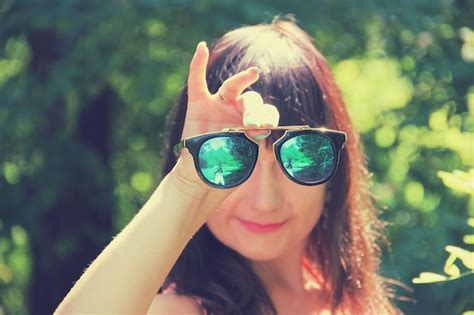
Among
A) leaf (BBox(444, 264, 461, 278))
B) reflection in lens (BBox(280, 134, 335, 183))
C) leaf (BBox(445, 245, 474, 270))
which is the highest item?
reflection in lens (BBox(280, 134, 335, 183))

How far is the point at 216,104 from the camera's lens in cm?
A: 192

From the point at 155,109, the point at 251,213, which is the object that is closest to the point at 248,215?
the point at 251,213

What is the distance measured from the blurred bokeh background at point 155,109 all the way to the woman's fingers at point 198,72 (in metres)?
1.54

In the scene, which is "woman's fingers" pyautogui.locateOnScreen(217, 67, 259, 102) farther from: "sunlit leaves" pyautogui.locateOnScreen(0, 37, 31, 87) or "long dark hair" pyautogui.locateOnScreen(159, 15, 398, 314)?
"sunlit leaves" pyautogui.locateOnScreen(0, 37, 31, 87)

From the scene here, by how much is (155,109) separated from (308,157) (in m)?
2.59

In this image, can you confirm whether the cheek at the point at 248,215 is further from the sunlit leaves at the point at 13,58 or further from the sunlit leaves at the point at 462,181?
the sunlit leaves at the point at 13,58

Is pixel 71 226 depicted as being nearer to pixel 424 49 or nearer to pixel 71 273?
pixel 71 273

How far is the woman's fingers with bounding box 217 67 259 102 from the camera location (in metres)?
1.82

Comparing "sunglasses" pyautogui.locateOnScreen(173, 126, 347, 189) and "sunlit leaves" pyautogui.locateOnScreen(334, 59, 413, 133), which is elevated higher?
"sunglasses" pyautogui.locateOnScreen(173, 126, 347, 189)

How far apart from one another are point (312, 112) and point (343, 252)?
0.44m

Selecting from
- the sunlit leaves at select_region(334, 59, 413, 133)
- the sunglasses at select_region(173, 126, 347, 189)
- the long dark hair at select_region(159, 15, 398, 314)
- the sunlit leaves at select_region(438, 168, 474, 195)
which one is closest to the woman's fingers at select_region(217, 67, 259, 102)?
the sunglasses at select_region(173, 126, 347, 189)

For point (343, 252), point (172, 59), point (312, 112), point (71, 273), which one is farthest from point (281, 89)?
point (71, 273)

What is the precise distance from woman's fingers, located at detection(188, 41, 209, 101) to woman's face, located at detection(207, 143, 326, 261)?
277mm

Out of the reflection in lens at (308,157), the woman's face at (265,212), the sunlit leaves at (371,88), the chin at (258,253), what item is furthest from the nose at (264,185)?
the sunlit leaves at (371,88)
